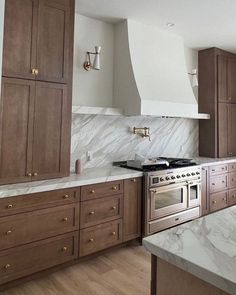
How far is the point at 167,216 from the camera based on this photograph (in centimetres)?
353

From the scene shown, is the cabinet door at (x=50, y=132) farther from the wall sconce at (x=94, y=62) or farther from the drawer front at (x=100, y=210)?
the wall sconce at (x=94, y=62)

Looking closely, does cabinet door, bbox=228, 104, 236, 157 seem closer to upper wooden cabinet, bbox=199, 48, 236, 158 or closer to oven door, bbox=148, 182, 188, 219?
upper wooden cabinet, bbox=199, 48, 236, 158

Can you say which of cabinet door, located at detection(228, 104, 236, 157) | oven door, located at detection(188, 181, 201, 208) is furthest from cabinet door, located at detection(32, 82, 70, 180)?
cabinet door, located at detection(228, 104, 236, 157)

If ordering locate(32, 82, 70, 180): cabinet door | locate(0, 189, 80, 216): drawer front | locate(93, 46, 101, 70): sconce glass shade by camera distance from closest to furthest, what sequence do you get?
locate(0, 189, 80, 216): drawer front < locate(32, 82, 70, 180): cabinet door < locate(93, 46, 101, 70): sconce glass shade

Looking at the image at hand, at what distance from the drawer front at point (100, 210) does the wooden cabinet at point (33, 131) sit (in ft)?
1.50

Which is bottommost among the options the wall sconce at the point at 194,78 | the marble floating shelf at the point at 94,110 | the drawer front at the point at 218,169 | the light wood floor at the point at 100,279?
the light wood floor at the point at 100,279

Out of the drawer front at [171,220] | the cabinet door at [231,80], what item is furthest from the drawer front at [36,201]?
the cabinet door at [231,80]

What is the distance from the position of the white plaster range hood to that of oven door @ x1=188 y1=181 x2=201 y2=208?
104cm

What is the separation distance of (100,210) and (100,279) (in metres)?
0.69

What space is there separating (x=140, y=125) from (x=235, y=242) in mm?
3069

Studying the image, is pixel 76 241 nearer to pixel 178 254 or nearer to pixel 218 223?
pixel 218 223

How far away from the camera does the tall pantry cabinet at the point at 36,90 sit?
2418 millimetres

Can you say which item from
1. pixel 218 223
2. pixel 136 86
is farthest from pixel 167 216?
pixel 218 223

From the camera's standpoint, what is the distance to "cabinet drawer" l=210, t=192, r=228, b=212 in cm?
432
